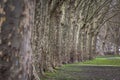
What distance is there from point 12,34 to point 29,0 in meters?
0.55

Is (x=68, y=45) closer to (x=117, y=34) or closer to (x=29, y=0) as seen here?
(x=29, y=0)

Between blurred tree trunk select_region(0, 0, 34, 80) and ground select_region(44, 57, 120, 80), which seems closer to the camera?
blurred tree trunk select_region(0, 0, 34, 80)

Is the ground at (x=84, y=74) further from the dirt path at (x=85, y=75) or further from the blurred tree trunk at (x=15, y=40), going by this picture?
the blurred tree trunk at (x=15, y=40)

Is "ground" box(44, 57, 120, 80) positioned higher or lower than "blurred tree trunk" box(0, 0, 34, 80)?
lower

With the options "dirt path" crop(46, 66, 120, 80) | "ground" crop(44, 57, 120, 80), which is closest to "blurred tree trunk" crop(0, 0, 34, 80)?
"ground" crop(44, 57, 120, 80)

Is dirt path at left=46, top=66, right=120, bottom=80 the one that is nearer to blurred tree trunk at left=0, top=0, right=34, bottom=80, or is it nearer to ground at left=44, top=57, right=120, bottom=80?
ground at left=44, top=57, right=120, bottom=80

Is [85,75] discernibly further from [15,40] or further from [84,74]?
[15,40]

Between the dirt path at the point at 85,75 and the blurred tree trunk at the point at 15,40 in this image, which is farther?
the dirt path at the point at 85,75

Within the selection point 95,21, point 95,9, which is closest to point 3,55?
point 95,9

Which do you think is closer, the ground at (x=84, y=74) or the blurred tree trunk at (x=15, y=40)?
the blurred tree trunk at (x=15, y=40)

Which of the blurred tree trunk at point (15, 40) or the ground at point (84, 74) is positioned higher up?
the blurred tree trunk at point (15, 40)

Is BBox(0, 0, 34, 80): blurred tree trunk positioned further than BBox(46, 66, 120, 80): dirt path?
No

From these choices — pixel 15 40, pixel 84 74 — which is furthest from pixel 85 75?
pixel 15 40

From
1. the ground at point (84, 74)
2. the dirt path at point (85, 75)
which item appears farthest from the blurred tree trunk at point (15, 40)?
the dirt path at point (85, 75)
